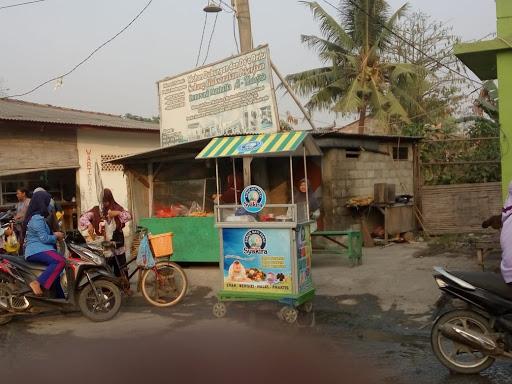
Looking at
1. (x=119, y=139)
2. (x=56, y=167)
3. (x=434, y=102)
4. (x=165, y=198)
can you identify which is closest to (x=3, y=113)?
(x=56, y=167)

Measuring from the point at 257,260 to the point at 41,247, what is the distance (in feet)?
8.67

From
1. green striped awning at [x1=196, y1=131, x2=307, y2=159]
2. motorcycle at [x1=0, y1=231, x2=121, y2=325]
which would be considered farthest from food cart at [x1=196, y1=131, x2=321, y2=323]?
motorcycle at [x1=0, y1=231, x2=121, y2=325]

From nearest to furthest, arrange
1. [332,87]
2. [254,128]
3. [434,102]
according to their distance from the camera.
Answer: [254,128]
[332,87]
[434,102]

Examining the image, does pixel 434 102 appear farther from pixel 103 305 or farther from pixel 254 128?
pixel 103 305

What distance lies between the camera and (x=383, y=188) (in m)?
11.7

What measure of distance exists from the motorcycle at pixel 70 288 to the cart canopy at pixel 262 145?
1951mm

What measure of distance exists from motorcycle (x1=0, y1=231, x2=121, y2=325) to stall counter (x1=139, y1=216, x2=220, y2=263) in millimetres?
2801

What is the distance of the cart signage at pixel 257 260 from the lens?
6254 mm

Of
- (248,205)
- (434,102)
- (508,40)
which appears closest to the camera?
(248,205)

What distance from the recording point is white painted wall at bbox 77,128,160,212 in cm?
1477

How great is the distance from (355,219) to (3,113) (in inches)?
333

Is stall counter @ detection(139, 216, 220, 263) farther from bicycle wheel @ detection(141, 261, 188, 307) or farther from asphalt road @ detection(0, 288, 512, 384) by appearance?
asphalt road @ detection(0, 288, 512, 384)

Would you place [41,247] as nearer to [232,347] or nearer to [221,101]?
[232,347]

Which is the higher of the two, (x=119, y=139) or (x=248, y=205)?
(x=119, y=139)
